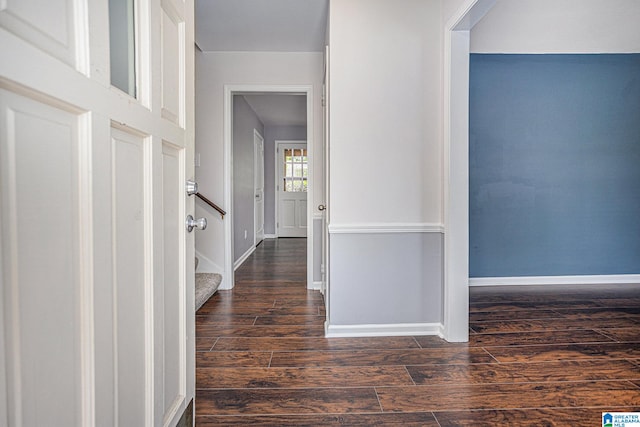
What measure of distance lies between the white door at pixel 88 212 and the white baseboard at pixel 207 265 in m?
2.62

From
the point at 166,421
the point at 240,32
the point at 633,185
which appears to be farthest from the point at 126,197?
the point at 633,185

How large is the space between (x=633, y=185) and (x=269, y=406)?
13.2ft

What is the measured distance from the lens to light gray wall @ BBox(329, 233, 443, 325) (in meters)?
2.54

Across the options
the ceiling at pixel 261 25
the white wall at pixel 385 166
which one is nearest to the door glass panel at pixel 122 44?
the white wall at pixel 385 166

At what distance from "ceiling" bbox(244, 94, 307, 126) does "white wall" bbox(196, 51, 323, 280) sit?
1.42 m

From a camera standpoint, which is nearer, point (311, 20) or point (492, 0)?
point (492, 0)

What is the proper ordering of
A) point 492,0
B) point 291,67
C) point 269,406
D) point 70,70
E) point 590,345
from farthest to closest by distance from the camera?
point 291,67 < point 590,345 < point 492,0 < point 269,406 < point 70,70

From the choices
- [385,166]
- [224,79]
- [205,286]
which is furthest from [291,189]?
[385,166]

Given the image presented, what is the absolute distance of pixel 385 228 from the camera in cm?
252

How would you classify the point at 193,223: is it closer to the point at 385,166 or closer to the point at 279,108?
the point at 385,166

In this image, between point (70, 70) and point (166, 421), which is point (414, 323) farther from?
point (70, 70)

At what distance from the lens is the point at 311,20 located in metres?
3.04

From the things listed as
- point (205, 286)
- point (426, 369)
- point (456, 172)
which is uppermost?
point (456, 172)

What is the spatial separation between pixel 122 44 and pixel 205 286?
267cm
